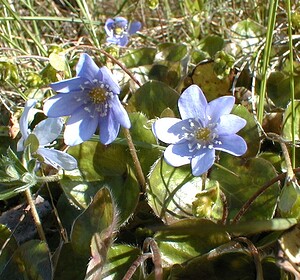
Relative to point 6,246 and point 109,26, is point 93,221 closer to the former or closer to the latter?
point 6,246

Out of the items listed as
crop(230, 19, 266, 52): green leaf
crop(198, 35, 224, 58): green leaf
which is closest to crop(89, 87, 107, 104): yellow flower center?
crop(198, 35, 224, 58): green leaf

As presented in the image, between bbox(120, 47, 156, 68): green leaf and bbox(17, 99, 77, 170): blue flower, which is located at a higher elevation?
bbox(17, 99, 77, 170): blue flower

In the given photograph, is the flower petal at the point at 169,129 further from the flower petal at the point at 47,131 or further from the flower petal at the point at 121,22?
the flower petal at the point at 121,22

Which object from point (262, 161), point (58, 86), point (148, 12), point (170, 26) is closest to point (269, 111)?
point (262, 161)

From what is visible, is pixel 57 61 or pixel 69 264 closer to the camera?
pixel 69 264

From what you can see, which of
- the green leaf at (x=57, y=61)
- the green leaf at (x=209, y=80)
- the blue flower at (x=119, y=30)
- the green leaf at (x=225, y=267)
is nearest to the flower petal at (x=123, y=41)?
the blue flower at (x=119, y=30)

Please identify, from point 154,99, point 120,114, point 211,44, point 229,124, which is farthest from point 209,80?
point 120,114

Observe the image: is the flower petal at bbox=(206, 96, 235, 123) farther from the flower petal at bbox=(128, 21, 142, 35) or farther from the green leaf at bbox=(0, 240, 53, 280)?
the flower petal at bbox=(128, 21, 142, 35)

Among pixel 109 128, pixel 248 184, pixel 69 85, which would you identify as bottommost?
pixel 248 184
